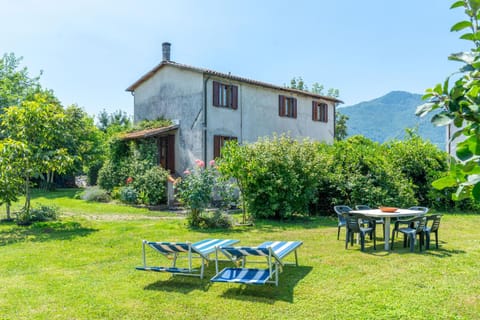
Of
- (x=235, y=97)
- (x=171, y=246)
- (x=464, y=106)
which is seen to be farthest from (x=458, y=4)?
(x=235, y=97)

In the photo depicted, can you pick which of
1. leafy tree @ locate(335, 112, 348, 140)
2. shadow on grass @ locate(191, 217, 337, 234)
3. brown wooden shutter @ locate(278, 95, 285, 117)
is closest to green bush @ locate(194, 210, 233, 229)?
shadow on grass @ locate(191, 217, 337, 234)

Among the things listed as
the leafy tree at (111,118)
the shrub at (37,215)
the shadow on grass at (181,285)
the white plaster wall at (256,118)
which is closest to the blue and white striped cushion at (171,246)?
the shadow on grass at (181,285)

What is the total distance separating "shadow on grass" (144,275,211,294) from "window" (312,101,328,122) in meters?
20.4

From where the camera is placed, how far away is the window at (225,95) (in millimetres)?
20141

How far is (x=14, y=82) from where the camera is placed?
37.0 meters

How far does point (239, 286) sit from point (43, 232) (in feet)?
24.5

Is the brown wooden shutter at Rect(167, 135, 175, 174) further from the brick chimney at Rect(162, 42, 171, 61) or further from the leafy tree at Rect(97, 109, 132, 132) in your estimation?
the leafy tree at Rect(97, 109, 132, 132)

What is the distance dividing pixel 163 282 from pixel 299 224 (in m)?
7.54

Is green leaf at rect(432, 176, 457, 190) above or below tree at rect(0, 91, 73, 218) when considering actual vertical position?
below

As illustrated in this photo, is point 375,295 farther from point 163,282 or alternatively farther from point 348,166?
point 348,166

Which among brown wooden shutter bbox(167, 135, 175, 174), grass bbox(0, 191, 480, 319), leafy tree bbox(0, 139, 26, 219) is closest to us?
grass bbox(0, 191, 480, 319)

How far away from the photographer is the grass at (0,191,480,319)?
5465mm

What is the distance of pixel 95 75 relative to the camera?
22.2 m

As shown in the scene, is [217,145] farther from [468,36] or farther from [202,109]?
[468,36]
